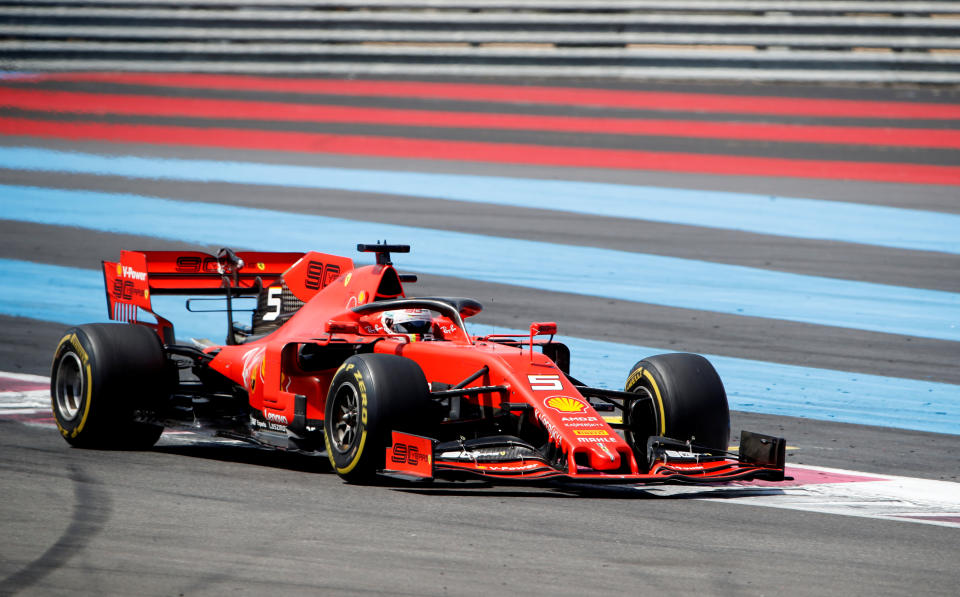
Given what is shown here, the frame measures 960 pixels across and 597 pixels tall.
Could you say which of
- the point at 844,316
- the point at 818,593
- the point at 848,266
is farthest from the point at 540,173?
the point at 818,593

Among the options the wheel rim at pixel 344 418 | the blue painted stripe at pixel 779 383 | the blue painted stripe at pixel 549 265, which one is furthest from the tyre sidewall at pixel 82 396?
the blue painted stripe at pixel 549 265

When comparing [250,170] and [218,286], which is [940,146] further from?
[218,286]

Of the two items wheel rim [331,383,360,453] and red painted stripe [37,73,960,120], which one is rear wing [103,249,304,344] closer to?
wheel rim [331,383,360,453]

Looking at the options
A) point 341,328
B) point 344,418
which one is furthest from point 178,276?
point 344,418

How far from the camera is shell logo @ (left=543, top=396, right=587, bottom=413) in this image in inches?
299

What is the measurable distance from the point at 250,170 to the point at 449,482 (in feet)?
43.0

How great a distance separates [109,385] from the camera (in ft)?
Result: 28.4

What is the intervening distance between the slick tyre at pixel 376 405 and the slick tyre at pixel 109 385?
166 cm

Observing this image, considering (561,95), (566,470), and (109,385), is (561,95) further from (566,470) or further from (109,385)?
(566,470)

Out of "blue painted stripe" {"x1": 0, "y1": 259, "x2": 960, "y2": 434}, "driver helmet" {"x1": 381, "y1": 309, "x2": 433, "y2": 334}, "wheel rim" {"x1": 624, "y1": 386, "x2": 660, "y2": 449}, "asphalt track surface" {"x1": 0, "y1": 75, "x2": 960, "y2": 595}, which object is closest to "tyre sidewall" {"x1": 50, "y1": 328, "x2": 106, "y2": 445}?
"asphalt track surface" {"x1": 0, "y1": 75, "x2": 960, "y2": 595}

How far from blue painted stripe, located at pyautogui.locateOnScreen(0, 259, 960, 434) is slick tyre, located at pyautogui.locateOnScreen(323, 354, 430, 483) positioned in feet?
12.2

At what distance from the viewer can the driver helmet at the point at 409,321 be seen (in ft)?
28.2

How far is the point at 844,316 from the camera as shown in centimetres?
1338

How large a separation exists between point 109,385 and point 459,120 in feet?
49.6
